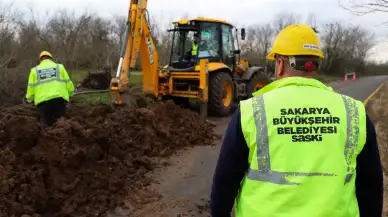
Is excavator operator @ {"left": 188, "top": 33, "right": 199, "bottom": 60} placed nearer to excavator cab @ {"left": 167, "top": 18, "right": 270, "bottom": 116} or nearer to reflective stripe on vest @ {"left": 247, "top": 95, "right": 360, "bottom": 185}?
excavator cab @ {"left": 167, "top": 18, "right": 270, "bottom": 116}

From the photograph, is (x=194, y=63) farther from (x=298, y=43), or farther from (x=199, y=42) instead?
(x=298, y=43)

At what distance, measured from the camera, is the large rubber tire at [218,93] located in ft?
38.8

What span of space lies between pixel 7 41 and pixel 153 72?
5.99 metres

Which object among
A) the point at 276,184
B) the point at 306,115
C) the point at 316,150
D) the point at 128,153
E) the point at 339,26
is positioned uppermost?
the point at 339,26

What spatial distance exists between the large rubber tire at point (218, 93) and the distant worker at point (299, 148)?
9.78 metres

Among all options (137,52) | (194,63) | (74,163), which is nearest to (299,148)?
(74,163)

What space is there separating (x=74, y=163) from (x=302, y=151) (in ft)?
15.7

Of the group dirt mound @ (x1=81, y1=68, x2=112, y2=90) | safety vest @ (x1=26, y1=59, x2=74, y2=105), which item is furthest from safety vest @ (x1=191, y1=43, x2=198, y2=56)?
dirt mound @ (x1=81, y1=68, x2=112, y2=90)

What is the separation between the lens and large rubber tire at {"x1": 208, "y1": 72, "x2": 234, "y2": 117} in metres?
11.8

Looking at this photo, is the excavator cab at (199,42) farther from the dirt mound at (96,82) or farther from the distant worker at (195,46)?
the dirt mound at (96,82)

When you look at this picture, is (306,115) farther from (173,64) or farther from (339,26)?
(339,26)

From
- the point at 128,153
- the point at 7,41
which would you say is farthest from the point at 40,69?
the point at 7,41

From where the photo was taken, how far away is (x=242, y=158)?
1.98 m

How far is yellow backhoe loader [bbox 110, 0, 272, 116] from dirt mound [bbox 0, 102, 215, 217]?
276cm
